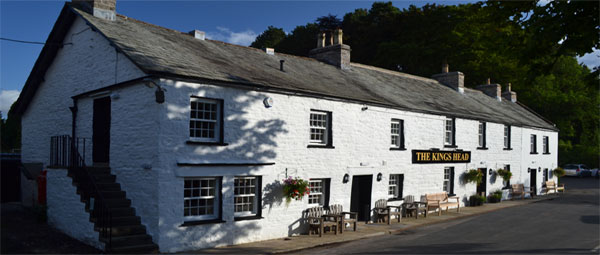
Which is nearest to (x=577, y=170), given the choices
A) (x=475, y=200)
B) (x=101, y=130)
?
(x=475, y=200)

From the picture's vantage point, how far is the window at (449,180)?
75.9 ft

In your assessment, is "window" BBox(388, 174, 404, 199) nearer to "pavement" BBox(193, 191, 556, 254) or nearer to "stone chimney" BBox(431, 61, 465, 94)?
"pavement" BBox(193, 191, 556, 254)

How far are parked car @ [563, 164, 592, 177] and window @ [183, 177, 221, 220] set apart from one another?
48729 mm

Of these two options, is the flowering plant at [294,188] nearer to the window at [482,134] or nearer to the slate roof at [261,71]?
the slate roof at [261,71]

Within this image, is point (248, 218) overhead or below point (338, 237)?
overhead

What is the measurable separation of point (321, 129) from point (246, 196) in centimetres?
403

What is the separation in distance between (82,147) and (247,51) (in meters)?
7.46

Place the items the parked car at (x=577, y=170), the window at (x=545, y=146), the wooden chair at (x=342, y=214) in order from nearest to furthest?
the wooden chair at (x=342, y=214) → the window at (x=545, y=146) → the parked car at (x=577, y=170)

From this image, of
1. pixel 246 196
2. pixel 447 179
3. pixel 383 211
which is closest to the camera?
pixel 246 196

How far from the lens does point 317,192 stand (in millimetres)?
16062

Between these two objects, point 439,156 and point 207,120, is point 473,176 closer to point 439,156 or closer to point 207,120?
point 439,156

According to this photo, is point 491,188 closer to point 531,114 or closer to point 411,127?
point 411,127

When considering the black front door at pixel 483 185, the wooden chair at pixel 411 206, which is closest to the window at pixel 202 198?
the wooden chair at pixel 411 206

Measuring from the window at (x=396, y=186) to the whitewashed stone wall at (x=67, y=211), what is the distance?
12.1 meters
